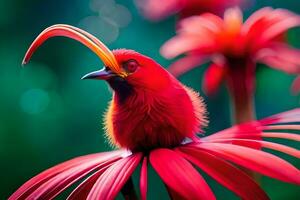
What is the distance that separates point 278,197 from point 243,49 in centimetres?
31

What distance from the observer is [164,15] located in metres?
0.40

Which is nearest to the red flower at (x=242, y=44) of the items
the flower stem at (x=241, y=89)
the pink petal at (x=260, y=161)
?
the flower stem at (x=241, y=89)

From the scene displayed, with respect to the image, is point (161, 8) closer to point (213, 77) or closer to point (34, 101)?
point (213, 77)

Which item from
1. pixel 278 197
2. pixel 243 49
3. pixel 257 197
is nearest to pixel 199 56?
pixel 243 49

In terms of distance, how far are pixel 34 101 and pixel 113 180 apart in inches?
24.8

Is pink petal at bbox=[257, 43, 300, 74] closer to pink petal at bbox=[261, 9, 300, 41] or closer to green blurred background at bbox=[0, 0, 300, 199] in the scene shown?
pink petal at bbox=[261, 9, 300, 41]

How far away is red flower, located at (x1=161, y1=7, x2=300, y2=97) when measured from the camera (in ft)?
0.94

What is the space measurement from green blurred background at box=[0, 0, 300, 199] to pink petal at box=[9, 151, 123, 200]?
50cm

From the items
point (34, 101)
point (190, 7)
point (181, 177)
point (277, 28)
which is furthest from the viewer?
point (34, 101)

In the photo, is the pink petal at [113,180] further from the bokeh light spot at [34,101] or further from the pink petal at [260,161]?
the bokeh light spot at [34,101]

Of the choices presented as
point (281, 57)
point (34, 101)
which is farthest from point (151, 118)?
point (34, 101)

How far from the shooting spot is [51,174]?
0.73 feet

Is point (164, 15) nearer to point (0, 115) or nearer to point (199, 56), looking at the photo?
point (199, 56)

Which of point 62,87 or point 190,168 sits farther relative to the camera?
point 62,87
